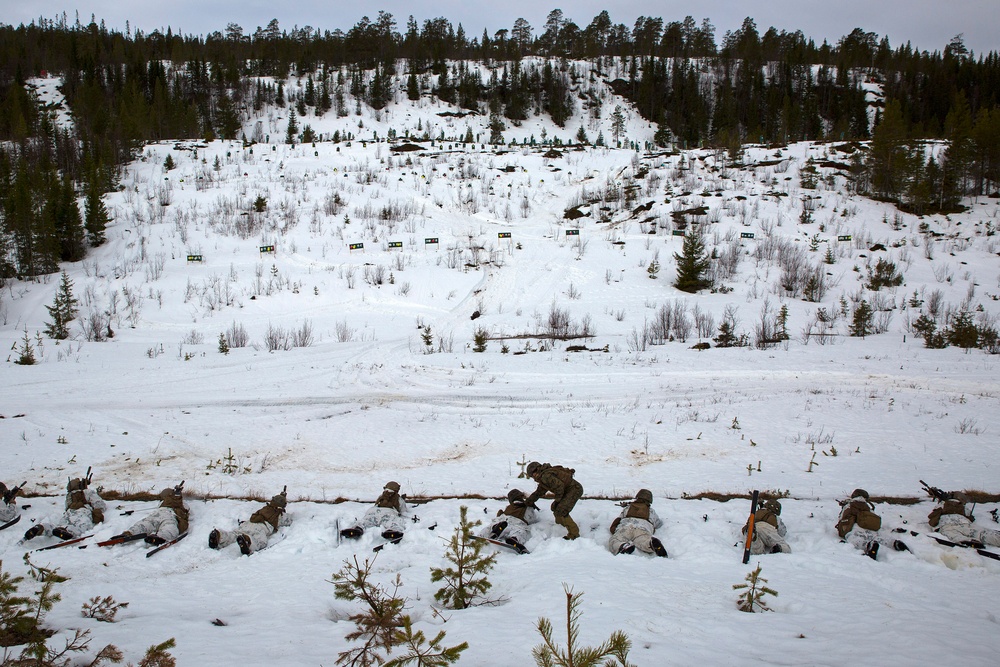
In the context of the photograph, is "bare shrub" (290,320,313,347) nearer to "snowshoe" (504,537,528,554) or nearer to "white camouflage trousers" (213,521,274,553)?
"white camouflage trousers" (213,521,274,553)

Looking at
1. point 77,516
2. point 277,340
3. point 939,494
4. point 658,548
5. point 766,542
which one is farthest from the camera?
point 277,340

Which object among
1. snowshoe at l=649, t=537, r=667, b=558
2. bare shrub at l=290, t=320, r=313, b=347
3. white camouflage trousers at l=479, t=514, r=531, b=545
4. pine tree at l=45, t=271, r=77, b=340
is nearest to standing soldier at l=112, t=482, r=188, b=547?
white camouflage trousers at l=479, t=514, r=531, b=545

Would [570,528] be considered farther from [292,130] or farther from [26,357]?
[292,130]

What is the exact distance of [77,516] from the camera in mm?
5336

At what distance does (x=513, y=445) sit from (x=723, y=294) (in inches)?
542

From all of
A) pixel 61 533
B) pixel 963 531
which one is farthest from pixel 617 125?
pixel 61 533

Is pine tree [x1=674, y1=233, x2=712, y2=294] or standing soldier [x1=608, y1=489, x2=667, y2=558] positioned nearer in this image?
standing soldier [x1=608, y1=489, x2=667, y2=558]

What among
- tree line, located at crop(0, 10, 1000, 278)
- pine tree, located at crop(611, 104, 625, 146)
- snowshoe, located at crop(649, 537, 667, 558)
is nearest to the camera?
snowshoe, located at crop(649, 537, 667, 558)

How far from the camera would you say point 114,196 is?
27203 mm

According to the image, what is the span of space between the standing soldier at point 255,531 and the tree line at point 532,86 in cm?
2635

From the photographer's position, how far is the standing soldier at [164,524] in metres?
5.04

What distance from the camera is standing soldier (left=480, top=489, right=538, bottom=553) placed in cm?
502

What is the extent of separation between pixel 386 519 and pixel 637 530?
2670 millimetres

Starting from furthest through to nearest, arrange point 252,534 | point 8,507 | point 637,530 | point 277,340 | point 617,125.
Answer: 1. point 617,125
2. point 277,340
3. point 8,507
4. point 252,534
5. point 637,530
